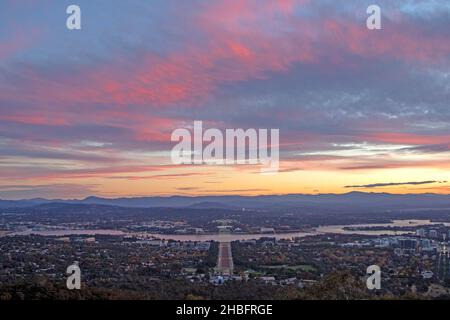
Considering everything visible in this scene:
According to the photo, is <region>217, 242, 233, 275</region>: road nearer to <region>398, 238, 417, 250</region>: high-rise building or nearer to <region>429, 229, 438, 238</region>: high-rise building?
<region>398, 238, 417, 250</region>: high-rise building

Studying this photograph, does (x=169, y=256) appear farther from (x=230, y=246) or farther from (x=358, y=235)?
(x=358, y=235)

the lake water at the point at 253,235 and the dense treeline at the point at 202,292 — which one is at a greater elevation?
the dense treeline at the point at 202,292

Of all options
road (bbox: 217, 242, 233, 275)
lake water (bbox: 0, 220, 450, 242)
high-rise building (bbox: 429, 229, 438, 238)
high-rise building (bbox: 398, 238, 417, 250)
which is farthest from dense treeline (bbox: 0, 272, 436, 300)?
high-rise building (bbox: 429, 229, 438, 238)

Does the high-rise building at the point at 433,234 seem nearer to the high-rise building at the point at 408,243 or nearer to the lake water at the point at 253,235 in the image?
the lake water at the point at 253,235

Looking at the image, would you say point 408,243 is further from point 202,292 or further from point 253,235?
point 202,292

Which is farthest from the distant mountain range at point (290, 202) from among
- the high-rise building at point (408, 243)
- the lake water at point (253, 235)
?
the high-rise building at point (408, 243)
